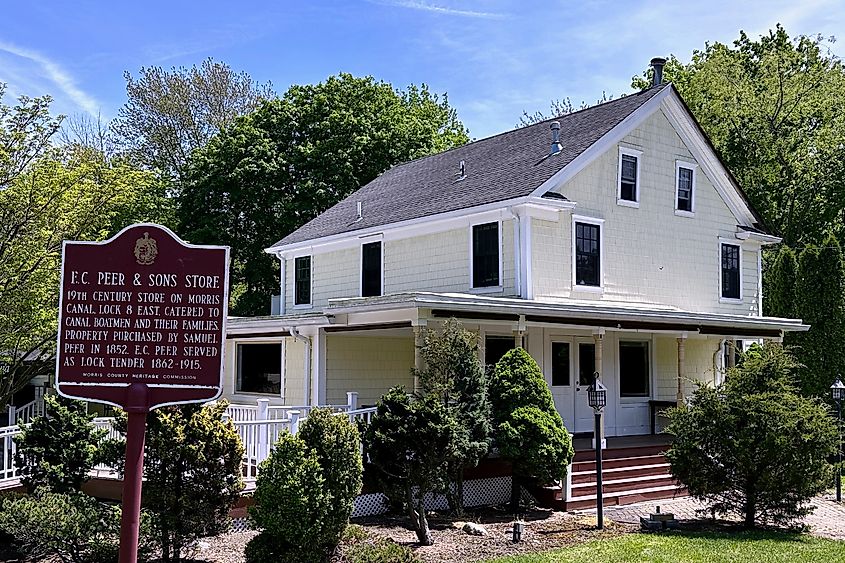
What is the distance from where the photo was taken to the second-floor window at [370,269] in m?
21.6

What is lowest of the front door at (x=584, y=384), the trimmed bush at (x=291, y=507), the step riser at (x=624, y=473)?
the step riser at (x=624, y=473)

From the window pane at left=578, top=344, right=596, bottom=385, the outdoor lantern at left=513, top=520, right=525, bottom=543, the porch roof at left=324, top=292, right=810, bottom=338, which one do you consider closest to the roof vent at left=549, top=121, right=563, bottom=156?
the porch roof at left=324, top=292, right=810, bottom=338

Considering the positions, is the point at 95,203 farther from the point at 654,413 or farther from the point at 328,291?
the point at 654,413

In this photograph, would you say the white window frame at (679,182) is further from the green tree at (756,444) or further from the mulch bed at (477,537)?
the mulch bed at (477,537)

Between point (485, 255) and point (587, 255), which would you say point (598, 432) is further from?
point (587, 255)

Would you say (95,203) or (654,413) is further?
(654,413)

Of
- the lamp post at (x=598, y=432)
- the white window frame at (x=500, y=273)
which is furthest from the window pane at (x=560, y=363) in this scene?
the lamp post at (x=598, y=432)

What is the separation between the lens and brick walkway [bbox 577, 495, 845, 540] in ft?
42.8

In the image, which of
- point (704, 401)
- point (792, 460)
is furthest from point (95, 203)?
point (792, 460)

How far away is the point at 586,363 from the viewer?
63.9ft

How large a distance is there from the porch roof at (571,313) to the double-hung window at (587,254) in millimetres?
507

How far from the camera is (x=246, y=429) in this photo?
1300cm

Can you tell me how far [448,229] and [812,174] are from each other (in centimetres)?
2028

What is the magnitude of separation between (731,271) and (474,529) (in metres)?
13.3
